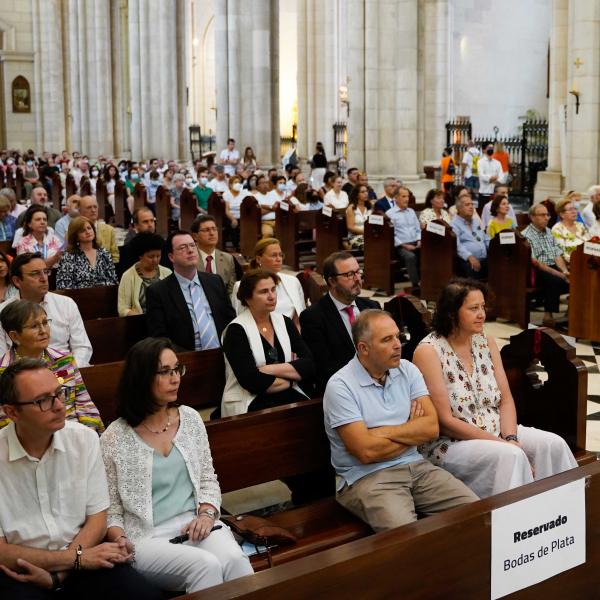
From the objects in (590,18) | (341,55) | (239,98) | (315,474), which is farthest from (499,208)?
(341,55)

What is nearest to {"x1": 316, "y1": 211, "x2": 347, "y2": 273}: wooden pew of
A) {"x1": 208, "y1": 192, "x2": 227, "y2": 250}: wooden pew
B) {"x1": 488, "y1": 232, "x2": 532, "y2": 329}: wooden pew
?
{"x1": 208, "y1": 192, "x2": 227, "y2": 250}: wooden pew

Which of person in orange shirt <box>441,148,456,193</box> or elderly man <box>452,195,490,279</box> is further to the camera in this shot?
person in orange shirt <box>441,148,456,193</box>

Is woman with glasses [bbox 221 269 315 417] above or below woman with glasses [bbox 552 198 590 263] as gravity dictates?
below

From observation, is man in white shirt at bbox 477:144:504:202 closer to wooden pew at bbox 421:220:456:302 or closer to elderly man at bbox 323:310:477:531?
wooden pew at bbox 421:220:456:302

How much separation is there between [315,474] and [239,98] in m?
18.9

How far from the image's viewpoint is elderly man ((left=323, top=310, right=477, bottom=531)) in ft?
13.7

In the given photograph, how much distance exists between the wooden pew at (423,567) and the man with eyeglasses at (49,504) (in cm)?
92

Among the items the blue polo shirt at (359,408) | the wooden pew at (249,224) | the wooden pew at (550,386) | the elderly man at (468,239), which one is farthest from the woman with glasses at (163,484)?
the wooden pew at (249,224)

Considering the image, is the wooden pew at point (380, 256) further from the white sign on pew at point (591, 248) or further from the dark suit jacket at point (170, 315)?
the dark suit jacket at point (170, 315)

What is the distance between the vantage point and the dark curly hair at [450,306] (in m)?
4.77

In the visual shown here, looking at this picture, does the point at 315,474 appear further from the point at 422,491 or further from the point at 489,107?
the point at 489,107

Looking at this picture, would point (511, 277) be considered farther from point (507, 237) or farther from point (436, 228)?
point (436, 228)

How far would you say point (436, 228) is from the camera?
1081 cm

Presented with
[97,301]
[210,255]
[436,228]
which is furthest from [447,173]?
[97,301]
